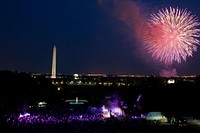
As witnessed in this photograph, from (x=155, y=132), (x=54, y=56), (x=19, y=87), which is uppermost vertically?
(x=54, y=56)

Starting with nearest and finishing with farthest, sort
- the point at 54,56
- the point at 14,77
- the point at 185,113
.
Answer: the point at 185,113 → the point at 14,77 → the point at 54,56

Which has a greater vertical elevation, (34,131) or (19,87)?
(19,87)

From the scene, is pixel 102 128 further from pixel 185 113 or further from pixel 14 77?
pixel 14 77

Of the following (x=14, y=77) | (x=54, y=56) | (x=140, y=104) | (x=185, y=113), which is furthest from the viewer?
(x=54, y=56)

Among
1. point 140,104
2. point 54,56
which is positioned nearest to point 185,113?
point 140,104

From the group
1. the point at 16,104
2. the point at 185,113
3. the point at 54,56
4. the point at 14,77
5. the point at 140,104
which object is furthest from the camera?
the point at 54,56

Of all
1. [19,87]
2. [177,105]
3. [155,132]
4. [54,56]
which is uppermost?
[54,56]

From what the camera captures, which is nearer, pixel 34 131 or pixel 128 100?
pixel 34 131

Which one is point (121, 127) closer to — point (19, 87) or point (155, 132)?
point (155, 132)

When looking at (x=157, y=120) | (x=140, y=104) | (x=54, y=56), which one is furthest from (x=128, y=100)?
(x=54, y=56)
